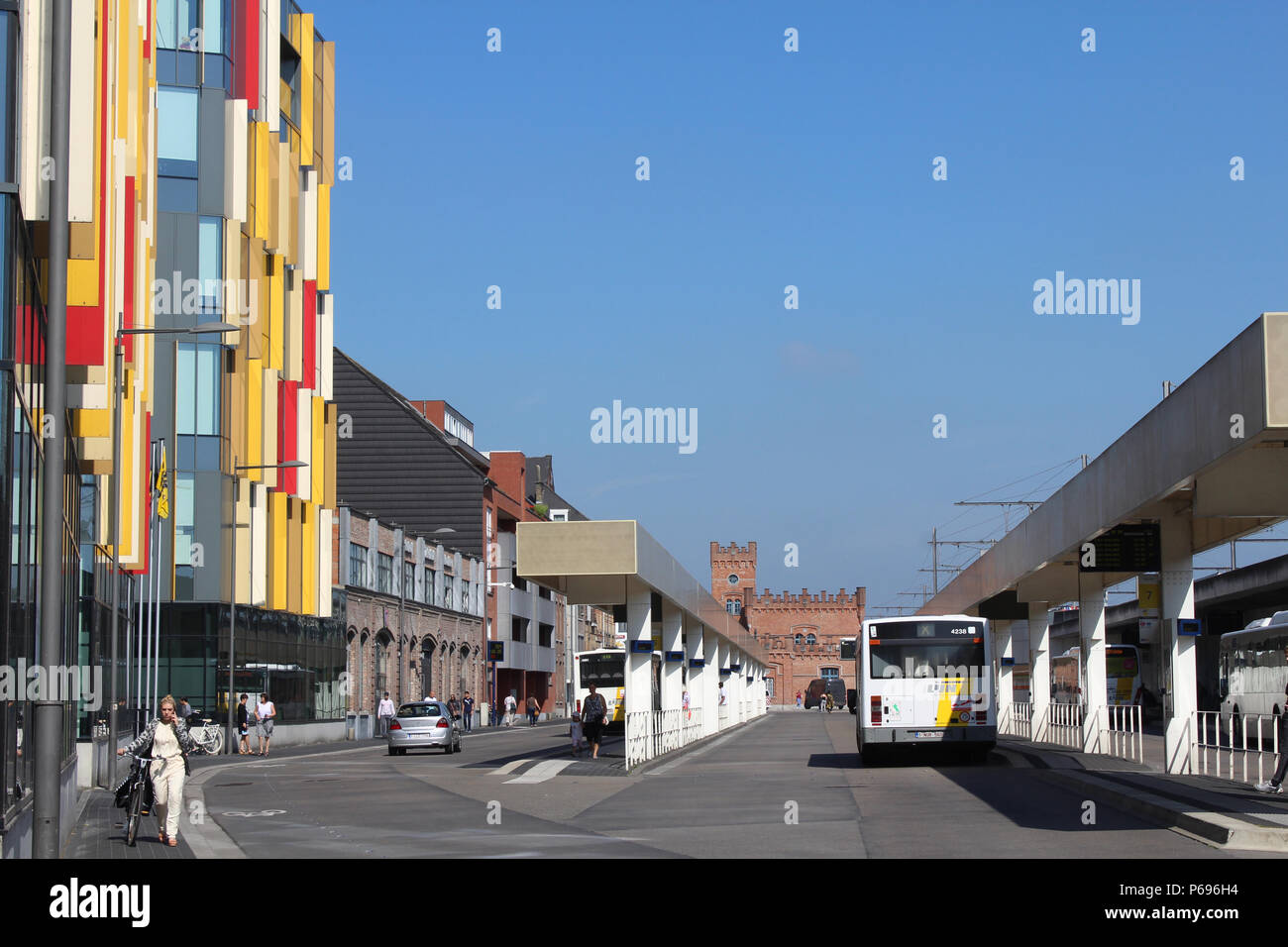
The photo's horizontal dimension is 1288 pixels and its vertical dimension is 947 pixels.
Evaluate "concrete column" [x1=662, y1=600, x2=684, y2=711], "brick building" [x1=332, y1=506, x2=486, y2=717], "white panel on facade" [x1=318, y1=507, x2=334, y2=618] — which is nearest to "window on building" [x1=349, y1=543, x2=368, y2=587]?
"brick building" [x1=332, y1=506, x2=486, y2=717]

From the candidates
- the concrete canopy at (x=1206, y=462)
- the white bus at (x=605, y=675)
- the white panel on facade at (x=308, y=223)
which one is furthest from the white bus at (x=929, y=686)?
the white panel on facade at (x=308, y=223)

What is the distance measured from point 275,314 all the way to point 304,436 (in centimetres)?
483

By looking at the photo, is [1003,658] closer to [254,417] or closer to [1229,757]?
[254,417]

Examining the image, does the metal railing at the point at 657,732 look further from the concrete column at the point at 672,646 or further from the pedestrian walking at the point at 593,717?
the pedestrian walking at the point at 593,717

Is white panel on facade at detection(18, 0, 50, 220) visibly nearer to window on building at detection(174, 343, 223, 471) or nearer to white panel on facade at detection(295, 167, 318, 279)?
window on building at detection(174, 343, 223, 471)

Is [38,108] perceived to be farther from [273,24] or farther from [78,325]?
[273,24]

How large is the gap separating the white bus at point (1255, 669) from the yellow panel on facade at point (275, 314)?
100ft

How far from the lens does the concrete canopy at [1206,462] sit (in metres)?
15.8

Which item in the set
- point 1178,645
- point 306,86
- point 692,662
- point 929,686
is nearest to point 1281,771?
point 1178,645

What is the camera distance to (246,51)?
4978cm

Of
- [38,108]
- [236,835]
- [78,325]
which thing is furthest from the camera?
[236,835]
